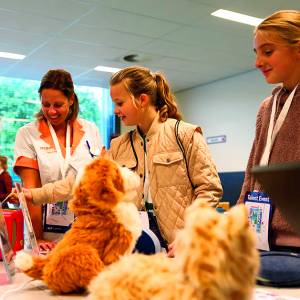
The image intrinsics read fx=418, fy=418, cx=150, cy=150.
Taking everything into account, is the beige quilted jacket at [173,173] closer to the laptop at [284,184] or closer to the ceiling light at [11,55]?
the laptop at [284,184]

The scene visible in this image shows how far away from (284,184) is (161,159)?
0.99 metres

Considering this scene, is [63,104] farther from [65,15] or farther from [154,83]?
[65,15]

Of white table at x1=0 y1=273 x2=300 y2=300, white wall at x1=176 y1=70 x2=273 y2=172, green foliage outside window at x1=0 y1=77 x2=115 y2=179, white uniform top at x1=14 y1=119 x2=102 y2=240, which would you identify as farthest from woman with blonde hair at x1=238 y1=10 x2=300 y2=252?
green foliage outside window at x1=0 y1=77 x2=115 y2=179

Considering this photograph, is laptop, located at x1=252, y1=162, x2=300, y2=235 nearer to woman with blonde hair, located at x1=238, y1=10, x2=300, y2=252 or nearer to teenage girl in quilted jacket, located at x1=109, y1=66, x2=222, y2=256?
woman with blonde hair, located at x1=238, y1=10, x2=300, y2=252

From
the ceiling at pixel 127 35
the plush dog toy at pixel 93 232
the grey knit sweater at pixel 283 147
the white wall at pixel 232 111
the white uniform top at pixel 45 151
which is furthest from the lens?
the white wall at pixel 232 111

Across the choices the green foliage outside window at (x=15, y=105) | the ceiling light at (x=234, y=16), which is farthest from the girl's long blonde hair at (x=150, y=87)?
the green foliage outside window at (x=15, y=105)

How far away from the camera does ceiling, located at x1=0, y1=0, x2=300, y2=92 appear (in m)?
4.17

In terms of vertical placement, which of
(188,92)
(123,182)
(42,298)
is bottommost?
(42,298)

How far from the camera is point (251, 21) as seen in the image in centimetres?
461

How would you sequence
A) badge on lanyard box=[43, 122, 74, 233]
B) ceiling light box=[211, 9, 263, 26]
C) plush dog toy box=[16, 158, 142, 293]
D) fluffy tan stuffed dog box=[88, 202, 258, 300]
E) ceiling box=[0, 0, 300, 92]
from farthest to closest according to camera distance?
ceiling light box=[211, 9, 263, 26] < ceiling box=[0, 0, 300, 92] < badge on lanyard box=[43, 122, 74, 233] < plush dog toy box=[16, 158, 142, 293] < fluffy tan stuffed dog box=[88, 202, 258, 300]

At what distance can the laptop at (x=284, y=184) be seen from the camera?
574 millimetres

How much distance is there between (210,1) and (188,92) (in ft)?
13.1

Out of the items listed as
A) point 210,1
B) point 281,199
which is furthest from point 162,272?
point 210,1

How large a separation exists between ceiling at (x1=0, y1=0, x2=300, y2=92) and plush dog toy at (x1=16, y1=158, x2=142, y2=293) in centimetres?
349
